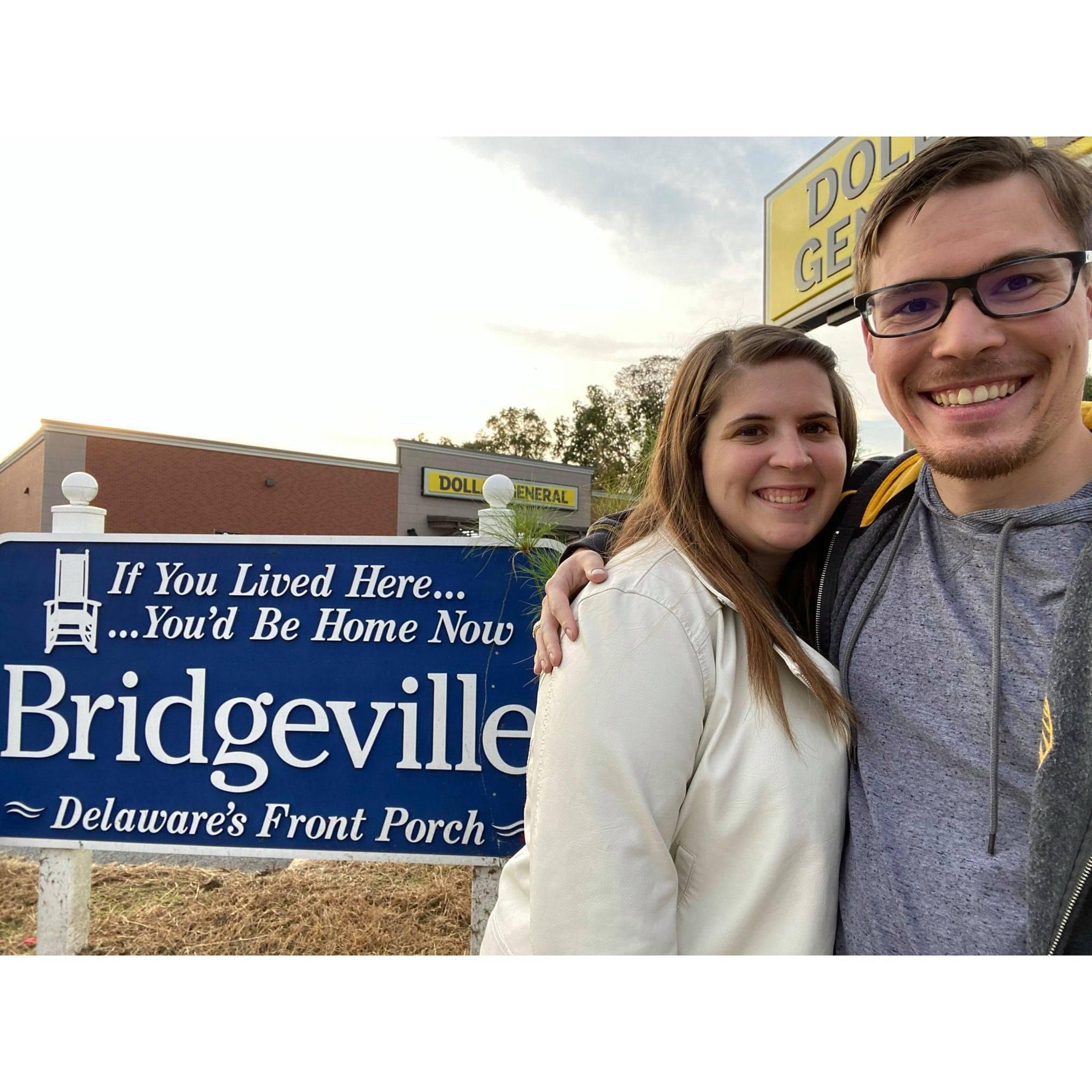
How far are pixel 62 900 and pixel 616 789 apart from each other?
2298mm

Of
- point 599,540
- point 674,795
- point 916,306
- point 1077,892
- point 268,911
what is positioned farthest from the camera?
point 268,911

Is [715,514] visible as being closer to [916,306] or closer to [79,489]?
[916,306]

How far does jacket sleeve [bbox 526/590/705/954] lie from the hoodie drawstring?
39cm

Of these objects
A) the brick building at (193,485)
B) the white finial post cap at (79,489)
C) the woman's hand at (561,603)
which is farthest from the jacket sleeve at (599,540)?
the brick building at (193,485)

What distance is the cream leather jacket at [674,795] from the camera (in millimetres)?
1035

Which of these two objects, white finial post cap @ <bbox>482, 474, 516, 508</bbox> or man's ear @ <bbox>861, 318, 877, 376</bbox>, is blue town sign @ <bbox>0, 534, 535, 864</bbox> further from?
man's ear @ <bbox>861, 318, 877, 376</bbox>

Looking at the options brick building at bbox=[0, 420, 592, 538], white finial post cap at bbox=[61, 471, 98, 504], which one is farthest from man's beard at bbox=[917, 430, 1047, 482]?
brick building at bbox=[0, 420, 592, 538]

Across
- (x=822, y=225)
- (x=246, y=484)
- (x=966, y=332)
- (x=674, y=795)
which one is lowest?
(x=674, y=795)

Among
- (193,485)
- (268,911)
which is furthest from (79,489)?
(193,485)

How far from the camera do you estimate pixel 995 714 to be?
102 centimetres

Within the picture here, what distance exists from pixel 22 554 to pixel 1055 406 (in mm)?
2814

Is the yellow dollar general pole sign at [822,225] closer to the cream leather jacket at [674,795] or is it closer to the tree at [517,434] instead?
the cream leather jacket at [674,795]

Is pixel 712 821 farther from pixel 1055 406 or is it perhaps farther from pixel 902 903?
pixel 1055 406

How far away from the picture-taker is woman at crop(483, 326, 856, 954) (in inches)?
40.8
